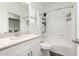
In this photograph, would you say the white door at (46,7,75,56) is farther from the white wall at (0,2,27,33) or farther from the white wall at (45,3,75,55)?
the white wall at (0,2,27,33)

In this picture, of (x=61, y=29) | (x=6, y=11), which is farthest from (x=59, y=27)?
(x=6, y=11)

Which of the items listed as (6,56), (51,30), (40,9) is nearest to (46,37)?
(51,30)

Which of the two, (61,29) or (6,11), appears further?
(61,29)

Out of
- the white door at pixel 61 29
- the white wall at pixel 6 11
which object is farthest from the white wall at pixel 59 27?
the white wall at pixel 6 11

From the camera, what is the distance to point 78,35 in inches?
63.2

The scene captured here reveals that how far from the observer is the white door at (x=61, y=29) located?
7.79 ft

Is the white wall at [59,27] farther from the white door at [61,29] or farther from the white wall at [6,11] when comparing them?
the white wall at [6,11]

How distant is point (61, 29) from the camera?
104 inches

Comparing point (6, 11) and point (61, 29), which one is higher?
point (6, 11)

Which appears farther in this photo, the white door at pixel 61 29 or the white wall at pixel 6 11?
the white door at pixel 61 29

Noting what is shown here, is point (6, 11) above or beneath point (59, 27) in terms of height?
above

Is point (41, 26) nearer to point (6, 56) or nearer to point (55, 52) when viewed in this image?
point (55, 52)

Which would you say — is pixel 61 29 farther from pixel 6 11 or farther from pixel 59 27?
pixel 6 11

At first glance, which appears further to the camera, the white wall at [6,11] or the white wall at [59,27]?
the white wall at [59,27]
